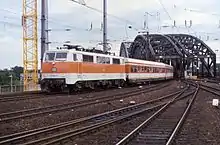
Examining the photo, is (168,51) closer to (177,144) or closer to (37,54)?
(37,54)

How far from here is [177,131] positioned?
524 inches

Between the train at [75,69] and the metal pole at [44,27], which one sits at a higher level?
the metal pole at [44,27]

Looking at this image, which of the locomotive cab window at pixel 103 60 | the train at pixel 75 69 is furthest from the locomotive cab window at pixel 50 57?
the locomotive cab window at pixel 103 60

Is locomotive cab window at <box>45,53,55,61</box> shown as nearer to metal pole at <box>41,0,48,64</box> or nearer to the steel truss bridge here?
metal pole at <box>41,0,48,64</box>

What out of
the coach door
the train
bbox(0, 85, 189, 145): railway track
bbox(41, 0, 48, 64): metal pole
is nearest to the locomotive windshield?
the train

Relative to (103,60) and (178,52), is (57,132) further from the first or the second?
(178,52)

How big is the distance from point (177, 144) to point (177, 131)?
6.79 feet

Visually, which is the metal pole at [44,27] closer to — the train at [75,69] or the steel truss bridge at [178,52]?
the train at [75,69]

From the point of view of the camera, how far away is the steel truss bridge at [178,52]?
13114 cm

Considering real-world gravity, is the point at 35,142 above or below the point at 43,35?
below

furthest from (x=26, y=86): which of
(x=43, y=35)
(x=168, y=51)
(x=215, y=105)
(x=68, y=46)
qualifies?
(x=168, y=51)

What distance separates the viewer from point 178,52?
135 meters

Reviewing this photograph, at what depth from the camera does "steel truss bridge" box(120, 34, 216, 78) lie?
430 ft

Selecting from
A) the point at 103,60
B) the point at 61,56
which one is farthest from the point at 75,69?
the point at 103,60
